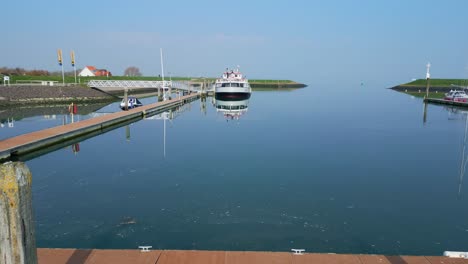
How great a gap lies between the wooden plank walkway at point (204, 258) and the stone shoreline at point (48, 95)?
42.6m

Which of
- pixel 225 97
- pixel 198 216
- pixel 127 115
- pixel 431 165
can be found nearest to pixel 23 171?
pixel 198 216

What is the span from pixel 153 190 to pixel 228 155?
5.96 metres

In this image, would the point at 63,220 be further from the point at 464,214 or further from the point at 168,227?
the point at 464,214

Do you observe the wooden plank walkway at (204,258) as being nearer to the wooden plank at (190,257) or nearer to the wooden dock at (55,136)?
the wooden plank at (190,257)

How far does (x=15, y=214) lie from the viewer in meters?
2.63

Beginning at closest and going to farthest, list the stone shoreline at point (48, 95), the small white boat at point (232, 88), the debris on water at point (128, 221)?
the debris on water at point (128, 221), the stone shoreline at point (48, 95), the small white boat at point (232, 88)

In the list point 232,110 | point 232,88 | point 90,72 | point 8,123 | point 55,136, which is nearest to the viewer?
point 55,136

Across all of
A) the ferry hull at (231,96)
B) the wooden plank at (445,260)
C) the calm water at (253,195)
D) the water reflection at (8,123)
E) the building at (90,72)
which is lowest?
the calm water at (253,195)

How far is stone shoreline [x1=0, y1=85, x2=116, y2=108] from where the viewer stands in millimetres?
43281

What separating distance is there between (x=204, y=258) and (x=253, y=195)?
17.6ft

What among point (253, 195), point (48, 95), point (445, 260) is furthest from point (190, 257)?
point (48, 95)

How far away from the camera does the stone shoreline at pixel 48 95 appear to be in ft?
142

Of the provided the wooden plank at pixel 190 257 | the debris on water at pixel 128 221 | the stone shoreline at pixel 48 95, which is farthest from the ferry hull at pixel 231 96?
the wooden plank at pixel 190 257

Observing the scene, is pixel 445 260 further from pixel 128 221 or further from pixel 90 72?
pixel 90 72
